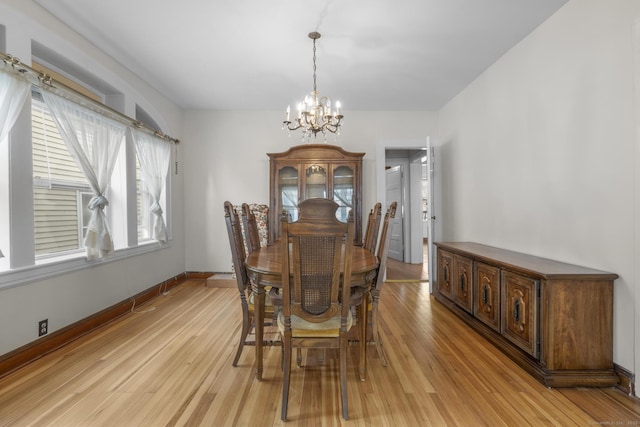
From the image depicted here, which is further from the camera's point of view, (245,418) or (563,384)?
(563,384)

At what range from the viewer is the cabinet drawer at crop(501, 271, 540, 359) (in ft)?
6.75

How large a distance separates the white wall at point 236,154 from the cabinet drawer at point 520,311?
2649 mm

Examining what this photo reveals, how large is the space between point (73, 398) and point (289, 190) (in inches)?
122

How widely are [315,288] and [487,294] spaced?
68.5 inches

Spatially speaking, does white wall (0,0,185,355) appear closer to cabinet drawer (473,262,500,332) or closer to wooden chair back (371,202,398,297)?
wooden chair back (371,202,398,297)

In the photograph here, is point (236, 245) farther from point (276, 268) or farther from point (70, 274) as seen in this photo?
point (70, 274)

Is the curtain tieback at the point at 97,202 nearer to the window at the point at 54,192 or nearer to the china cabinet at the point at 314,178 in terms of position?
the window at the point at 54,192

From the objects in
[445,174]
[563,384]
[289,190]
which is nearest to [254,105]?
[289,190]

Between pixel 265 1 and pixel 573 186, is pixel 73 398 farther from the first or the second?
pixel 573 186

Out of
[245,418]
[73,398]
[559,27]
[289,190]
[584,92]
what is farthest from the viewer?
[289,190]

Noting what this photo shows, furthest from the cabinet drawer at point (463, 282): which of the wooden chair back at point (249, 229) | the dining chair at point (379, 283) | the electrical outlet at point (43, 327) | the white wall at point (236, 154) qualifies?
the electrical outlet at point (43, 327)

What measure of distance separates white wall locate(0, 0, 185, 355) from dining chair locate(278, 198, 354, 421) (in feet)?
6.14

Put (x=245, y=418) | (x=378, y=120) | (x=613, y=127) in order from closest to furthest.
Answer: (x=245, y=418)
(x=613, y=127)
(x=378, y=120)

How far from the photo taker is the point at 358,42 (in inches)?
112
